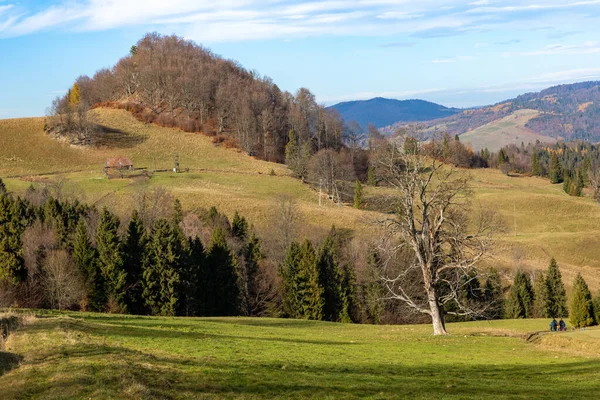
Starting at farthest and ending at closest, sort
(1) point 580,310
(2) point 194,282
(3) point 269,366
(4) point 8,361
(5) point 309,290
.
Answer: (5) point 309,290 → (2) point 194,282 → (1) point 580,310 → (3) point 269,366 → (4) point 8,361

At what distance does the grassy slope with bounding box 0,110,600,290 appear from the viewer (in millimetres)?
91188

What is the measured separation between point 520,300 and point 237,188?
54.5m

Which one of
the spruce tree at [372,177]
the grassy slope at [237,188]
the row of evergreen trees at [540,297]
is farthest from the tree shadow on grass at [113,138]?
the row of evergreen trees at [540,297]

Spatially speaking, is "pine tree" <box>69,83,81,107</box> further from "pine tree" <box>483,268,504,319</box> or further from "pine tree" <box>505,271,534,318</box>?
"pine tree" <box>505,271,534,318</box>

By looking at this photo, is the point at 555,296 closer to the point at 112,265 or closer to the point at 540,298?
the point at 540,298

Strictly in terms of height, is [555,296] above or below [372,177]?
below

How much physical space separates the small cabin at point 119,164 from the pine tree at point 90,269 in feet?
194

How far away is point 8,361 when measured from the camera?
1775 centimetres

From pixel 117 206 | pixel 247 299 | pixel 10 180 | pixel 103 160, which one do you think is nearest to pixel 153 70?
pixel 103 160

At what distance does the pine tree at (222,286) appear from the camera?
6053 centimetres

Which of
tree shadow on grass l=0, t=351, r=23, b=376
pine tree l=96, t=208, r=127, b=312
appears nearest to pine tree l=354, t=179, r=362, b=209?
pine tree l=96, t=208, r=127, b=312

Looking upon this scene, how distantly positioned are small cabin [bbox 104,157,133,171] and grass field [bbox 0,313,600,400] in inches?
3455

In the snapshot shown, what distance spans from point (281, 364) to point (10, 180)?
9624cm

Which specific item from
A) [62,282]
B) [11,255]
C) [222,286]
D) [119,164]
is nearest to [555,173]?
[119,164]
